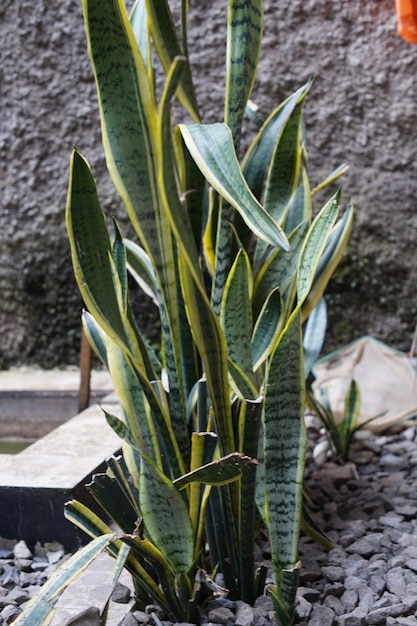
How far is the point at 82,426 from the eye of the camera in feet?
5.46

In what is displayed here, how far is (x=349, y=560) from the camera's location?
1094 millimetres

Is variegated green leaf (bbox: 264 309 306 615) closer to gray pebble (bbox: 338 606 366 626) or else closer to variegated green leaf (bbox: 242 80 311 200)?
gray pebble (bbox: 338 606 366 626)

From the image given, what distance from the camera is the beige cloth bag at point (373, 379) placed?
6.14 feet

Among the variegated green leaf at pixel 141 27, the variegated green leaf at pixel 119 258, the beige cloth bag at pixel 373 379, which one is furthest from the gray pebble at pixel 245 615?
the beige cloth bag at pixel 373 379

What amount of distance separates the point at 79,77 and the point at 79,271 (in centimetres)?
183

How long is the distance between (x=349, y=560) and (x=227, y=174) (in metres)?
0.71

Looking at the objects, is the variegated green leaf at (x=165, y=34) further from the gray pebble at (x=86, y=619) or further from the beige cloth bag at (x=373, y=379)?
the beige cloth bag at (x=373, y=379)

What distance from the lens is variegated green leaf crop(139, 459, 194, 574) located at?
843 millimetres

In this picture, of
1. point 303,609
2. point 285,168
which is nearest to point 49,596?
point 303,609

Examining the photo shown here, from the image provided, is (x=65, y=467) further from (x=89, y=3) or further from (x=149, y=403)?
(x=89, y=3)

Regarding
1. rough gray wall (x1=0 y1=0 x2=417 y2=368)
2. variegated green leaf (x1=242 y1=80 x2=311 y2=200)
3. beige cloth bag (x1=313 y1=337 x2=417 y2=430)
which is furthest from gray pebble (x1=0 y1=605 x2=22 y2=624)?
rough gray wall (x1=0 y1=0 x2=417 y2=368)

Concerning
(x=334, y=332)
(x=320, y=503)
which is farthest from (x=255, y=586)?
(x=334, y=332)

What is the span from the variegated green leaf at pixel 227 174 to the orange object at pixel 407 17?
1.35 meters

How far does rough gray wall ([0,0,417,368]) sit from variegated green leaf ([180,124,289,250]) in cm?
172
